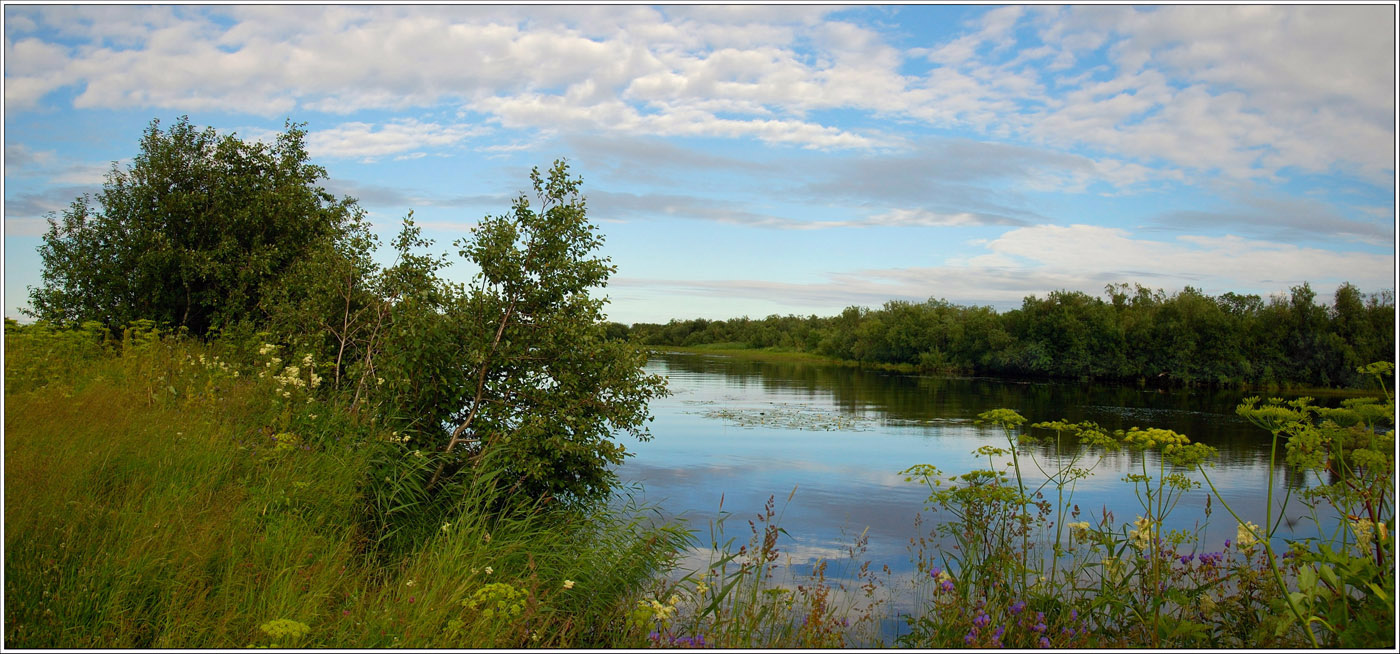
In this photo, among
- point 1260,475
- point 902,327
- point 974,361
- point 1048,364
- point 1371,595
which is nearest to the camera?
point 1371,595

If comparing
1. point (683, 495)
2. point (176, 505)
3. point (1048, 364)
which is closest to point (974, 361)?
point (1048, 364)

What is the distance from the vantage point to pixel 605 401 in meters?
8.41

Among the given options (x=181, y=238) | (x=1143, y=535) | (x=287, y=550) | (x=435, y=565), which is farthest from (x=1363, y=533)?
(x=181, y=238)

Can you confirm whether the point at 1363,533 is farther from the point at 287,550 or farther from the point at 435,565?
the point at 287,550

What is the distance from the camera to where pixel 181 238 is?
1579 cm

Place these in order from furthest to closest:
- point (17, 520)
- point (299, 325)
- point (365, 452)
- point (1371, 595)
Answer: point (299, 325)
point (365, 452)
point (1371, 595)
point (17, 520)

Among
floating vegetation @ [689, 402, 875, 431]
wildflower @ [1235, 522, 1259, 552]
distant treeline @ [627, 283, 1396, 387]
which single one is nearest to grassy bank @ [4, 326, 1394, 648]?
wildflower @ [1235, 522, 1259, 552]

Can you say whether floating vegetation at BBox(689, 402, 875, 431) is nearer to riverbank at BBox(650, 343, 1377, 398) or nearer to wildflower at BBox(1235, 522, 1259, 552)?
riverbank at BBox(650, 343, 1377, 398)

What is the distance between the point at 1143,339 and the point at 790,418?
36.2 meters

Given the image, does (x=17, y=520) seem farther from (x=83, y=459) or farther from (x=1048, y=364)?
(x=1048, y=364)

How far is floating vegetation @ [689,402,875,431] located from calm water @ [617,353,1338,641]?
57 mm

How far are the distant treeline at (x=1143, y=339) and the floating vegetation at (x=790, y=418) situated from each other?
52.5ft

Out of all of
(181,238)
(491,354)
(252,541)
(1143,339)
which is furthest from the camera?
(1143,339)

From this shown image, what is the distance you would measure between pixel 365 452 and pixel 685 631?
3.60 meters
